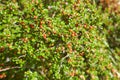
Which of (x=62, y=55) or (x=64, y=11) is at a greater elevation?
(x=64, y=11)

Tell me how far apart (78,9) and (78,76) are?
207cm

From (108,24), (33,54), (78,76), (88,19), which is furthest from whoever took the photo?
(108,24)

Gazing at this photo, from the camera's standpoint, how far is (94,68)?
8883mm

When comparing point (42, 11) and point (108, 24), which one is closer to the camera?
point (42, 11)

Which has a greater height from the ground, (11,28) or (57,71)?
(11,28)

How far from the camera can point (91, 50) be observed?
324 inches

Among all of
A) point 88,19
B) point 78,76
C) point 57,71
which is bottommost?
point 78,76

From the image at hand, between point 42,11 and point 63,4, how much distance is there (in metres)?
0.85

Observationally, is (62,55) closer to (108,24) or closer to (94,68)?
(94,68)

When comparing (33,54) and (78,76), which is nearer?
(33,54)

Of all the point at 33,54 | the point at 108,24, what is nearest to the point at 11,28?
the point at 33,54

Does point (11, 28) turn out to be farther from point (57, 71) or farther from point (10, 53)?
point (57, 71)

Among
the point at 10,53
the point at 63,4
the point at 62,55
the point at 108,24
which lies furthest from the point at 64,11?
the point at 108,24

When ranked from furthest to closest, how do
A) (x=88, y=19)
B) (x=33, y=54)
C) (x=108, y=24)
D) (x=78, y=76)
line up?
1. (x=108, y=24)
2. (x=78, y=76)
3. (x=88, y=19)
4. (x=33, y=54)
